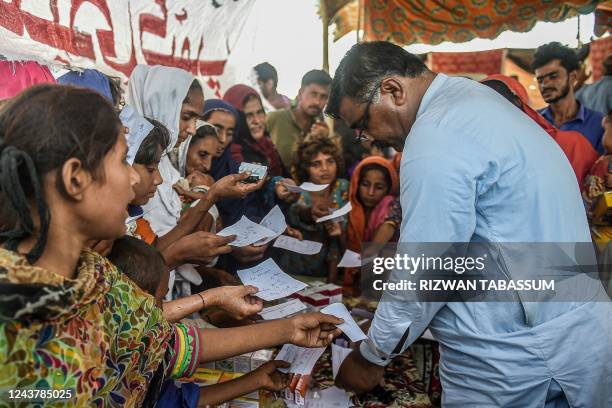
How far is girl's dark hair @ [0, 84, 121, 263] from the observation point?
773 mm

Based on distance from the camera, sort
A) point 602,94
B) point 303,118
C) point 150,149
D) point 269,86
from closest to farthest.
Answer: point 150,149
point 602,94
point 303,118
point 269,86

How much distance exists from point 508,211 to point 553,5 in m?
4.10

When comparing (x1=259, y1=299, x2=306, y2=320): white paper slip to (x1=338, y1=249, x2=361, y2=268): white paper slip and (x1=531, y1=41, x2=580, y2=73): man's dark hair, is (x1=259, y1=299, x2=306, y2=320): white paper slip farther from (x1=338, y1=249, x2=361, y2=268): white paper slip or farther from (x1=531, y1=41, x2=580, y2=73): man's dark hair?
(x1=531, y1=41, x2=580, y2=73): man's dark hair

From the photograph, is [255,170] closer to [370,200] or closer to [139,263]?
[139,263]

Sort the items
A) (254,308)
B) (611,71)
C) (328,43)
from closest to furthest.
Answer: (254,308) → (611,71) → (328,43)

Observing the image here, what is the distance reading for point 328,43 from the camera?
4977 millimetres

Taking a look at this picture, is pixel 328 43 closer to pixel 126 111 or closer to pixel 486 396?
pixel 126 111

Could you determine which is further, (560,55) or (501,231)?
(560,55)

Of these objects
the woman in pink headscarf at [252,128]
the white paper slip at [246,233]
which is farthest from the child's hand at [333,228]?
the white paper slip at [246,233]

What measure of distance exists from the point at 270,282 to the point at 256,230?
431mm

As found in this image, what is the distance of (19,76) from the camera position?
1.75m

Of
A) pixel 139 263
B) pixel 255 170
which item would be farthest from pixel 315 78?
pixel 139 263

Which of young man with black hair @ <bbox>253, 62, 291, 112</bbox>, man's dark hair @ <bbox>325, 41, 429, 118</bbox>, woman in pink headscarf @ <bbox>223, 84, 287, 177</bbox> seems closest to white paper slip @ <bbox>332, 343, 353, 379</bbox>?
man's dark hair @ <bbox>325, 41, 429, 118</bbox>

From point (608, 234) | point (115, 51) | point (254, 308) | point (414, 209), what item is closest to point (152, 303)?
point (254, 308)
